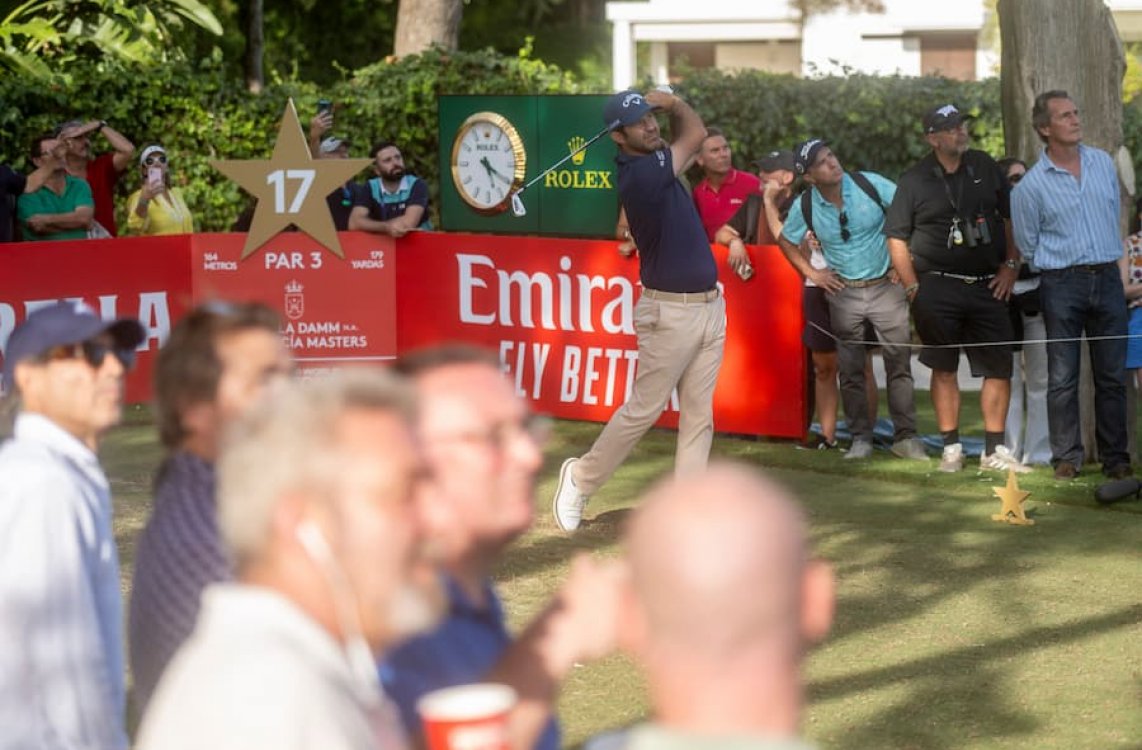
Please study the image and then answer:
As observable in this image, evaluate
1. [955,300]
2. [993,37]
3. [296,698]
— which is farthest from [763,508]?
[993,37]

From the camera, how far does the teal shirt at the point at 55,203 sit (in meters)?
14.2

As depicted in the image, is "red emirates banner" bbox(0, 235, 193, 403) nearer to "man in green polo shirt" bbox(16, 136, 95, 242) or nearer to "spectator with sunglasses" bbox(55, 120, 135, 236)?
"man in green polo shirt" bbox(16, 136, 95, 242)

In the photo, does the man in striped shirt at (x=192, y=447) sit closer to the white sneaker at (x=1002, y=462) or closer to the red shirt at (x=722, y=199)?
the white sneaker at (x=1002, y=462)

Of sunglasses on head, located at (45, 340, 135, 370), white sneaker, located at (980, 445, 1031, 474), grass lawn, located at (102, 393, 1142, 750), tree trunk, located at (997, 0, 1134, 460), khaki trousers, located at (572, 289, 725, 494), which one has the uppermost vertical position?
tree trunk, located at (997, 0, 1134, 460)

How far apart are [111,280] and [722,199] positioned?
14.8ft

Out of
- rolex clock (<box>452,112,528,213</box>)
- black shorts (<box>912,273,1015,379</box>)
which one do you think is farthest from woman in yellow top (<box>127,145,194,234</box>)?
black shorts (<box>912,273,1015,379</box>)

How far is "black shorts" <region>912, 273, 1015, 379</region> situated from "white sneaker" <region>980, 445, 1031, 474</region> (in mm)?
450

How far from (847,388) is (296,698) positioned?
10.0 metres

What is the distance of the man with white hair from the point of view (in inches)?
91.2

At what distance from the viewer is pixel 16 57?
20.0 meters

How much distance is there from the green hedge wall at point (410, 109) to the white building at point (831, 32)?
67.5 feet

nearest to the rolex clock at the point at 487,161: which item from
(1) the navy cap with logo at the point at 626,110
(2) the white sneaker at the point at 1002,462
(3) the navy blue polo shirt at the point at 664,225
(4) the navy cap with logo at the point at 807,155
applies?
(4) the navy cap with logo at the point at 807,155

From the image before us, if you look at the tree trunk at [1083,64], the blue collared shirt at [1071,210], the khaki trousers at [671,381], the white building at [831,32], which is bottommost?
the khaki trousers at [671,381]

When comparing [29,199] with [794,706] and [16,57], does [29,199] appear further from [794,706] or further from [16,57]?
[794,706]
